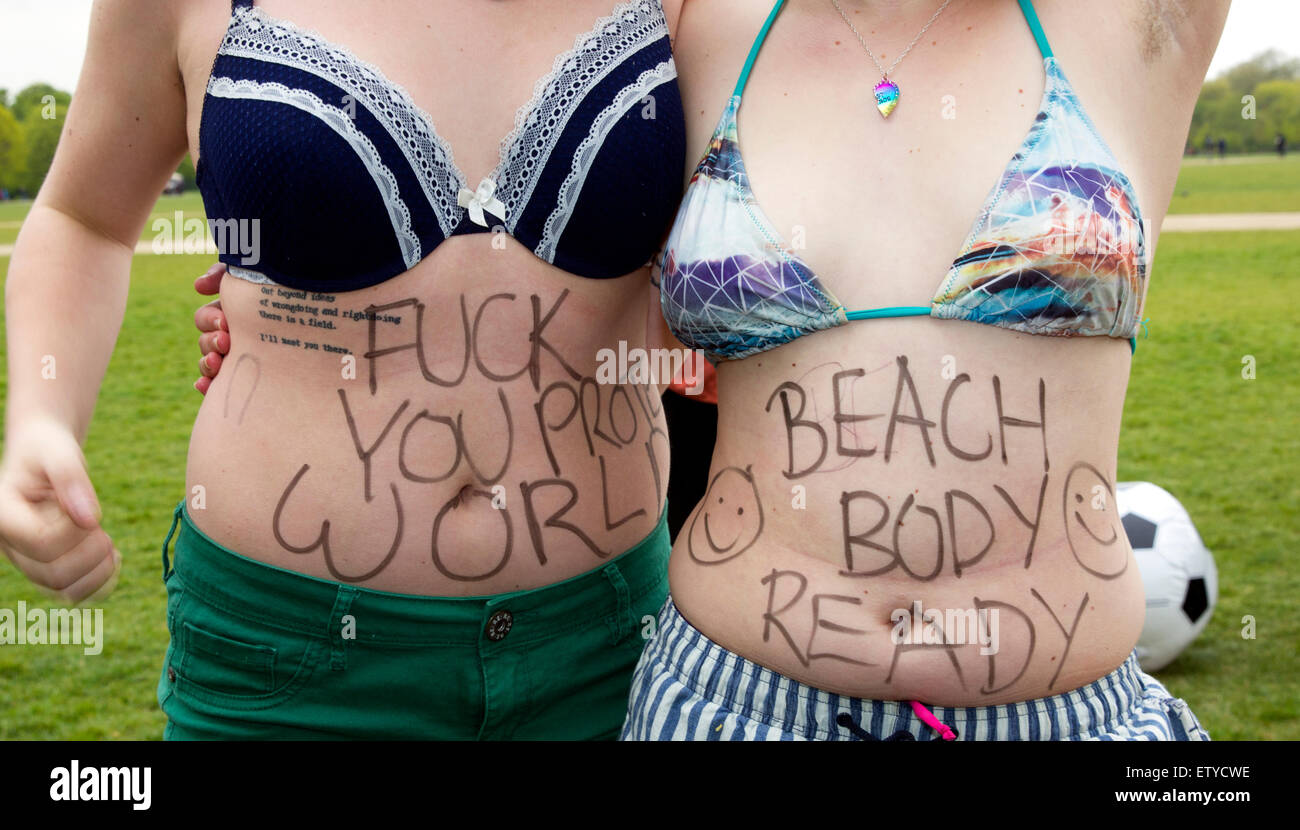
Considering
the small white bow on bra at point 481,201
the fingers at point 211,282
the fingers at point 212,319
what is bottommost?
the fingers at point 212,319

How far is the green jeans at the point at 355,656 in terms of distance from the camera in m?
1.79

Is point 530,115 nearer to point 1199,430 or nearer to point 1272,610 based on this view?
point 1272,610

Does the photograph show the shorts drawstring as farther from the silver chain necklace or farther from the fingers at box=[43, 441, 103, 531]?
the fingers at box=[43, 441, 103, 531]

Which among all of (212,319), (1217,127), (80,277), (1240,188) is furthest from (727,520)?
(1217,127)

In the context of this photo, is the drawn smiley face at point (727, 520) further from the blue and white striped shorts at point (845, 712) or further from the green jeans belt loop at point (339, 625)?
the green jeans belt loop at point (339, 625)

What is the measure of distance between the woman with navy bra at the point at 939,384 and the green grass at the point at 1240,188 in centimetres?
2269

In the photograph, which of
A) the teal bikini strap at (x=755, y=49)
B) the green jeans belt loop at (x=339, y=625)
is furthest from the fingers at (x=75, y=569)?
the teal bikini strap at (x=755, y=49)

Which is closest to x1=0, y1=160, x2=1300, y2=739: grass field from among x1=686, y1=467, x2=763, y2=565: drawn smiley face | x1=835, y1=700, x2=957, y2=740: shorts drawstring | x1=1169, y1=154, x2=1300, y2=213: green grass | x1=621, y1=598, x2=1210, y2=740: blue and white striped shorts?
x1=621, y1=598, x2=1210, y2=740: blue and white striped shorts

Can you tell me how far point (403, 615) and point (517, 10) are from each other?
1.05m

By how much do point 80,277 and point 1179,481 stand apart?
7.05 meters

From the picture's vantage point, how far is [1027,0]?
1.70m

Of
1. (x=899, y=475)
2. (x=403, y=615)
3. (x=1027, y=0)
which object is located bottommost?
(x=403, y=615)

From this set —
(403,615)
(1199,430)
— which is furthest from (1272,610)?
(403,615)
